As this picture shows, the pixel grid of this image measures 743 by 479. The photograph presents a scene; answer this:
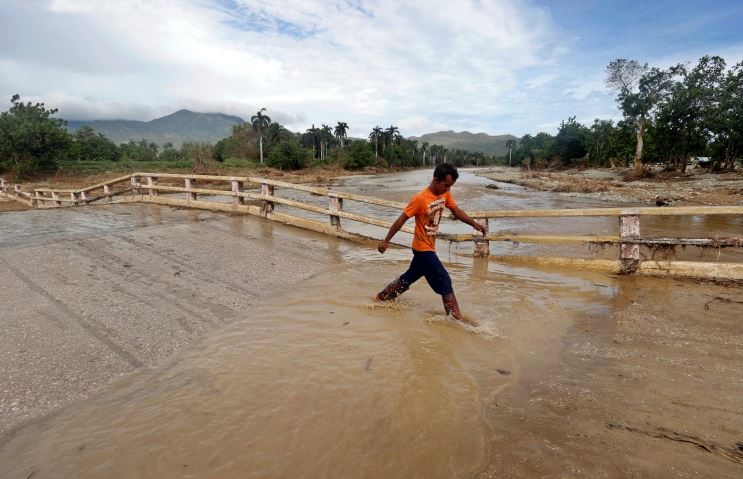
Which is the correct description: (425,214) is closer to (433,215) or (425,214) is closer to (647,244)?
(433,215)

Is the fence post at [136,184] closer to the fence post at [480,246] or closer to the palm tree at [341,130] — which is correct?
the fence post at [480,246]

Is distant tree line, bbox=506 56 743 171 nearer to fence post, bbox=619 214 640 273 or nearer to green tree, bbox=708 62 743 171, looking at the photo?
green tree, bbox=708 62 743 171

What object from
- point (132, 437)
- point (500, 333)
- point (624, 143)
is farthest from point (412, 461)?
point (624, 143)

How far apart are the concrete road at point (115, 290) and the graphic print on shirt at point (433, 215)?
2.29 m

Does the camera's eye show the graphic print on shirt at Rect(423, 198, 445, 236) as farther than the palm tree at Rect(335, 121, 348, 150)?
No

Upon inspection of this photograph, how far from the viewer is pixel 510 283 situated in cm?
586

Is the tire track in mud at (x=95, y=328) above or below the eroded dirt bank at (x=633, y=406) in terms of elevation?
above

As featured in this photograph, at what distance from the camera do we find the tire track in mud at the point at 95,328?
3.52m

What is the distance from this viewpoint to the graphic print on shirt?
14.3 ft

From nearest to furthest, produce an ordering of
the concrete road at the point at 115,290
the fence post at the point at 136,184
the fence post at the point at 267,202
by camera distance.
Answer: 1. the concrete road at the point at 115,290
2. the fence post at the point at 267,202
3. the fence post at the point at 136,184

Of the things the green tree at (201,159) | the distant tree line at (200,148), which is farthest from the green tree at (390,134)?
the green tree at (201,159)

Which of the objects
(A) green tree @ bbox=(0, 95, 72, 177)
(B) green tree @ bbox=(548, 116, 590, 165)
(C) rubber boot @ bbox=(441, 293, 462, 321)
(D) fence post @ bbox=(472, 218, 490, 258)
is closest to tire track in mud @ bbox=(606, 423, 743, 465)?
(C) rubber boot @ bbox=(441, 293, 462, 321)

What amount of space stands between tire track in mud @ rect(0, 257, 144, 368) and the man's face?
329cm

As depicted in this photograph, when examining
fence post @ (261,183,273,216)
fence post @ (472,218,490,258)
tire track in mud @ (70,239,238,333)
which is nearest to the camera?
tire track in mud @ (70,239,238,333)
